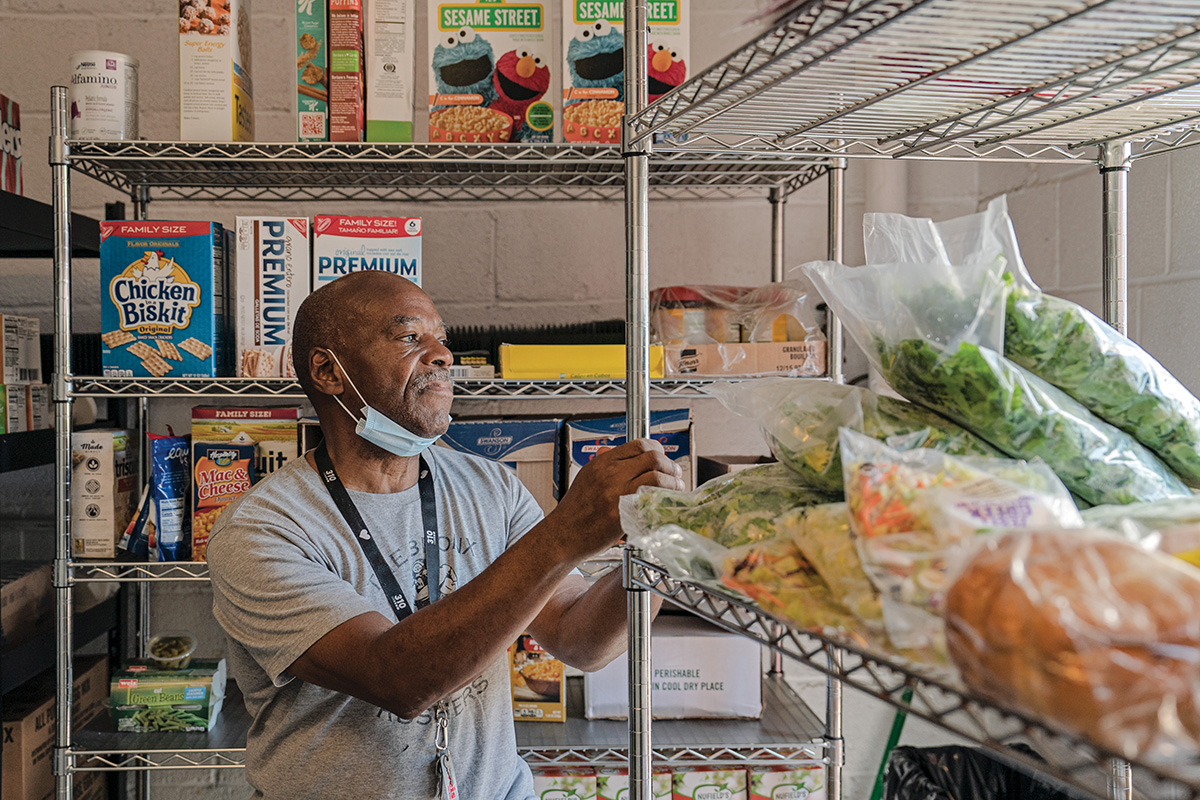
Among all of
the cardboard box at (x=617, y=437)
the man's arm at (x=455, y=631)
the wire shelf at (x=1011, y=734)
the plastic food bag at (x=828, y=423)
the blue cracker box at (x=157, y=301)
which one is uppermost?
the blue cracker box at (x=157, y=301)

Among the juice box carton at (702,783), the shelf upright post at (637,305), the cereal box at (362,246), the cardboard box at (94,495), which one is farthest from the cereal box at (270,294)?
the juice box carton at (702,783)

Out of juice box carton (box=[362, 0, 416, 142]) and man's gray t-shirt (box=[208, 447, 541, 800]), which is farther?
juice box carton (box=[362, 0, 416, 142])

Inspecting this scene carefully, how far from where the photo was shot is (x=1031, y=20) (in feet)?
2.02

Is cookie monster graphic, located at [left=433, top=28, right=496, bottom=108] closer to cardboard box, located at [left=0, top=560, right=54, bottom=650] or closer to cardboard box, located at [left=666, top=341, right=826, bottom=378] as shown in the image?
cardboard box, located at [left=666, top=341, right=826, bottom=378]

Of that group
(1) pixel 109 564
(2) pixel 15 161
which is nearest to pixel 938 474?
(1) pixel 109 564

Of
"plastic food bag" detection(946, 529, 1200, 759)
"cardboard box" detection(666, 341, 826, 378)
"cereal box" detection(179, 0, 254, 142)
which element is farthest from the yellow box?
"plastic food bag" detection(946, 529, 1200, 759)

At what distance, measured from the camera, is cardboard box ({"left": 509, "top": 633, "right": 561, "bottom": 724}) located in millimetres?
1886

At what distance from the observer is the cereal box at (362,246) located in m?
1.80

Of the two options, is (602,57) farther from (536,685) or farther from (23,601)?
(23,601)

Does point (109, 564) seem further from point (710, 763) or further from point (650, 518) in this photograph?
point (650, 518)

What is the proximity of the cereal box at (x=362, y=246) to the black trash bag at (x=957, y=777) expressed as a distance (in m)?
1.34

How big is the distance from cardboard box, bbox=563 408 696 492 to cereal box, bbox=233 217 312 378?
605 millimetres

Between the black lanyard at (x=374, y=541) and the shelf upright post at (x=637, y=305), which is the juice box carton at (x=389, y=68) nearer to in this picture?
the black lanyard at (x=374, y=541)

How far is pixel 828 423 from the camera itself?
27.1 inches
